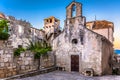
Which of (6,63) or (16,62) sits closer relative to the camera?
(6,63)

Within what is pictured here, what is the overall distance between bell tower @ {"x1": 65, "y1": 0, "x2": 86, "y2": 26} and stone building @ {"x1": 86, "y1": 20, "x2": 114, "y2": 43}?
35.6ft

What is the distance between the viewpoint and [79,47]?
14078 mm

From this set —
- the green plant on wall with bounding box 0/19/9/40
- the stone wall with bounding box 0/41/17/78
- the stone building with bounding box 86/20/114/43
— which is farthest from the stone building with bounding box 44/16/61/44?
the stone wall with bounding box 0/41/17/78

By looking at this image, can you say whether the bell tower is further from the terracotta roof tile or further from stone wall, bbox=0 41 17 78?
the terracotta roof tile

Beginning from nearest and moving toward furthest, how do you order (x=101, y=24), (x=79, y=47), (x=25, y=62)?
(x=25, y=62)
(x=79, y=47)
(x=101, y=24)

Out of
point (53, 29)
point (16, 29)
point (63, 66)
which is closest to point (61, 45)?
point (63, 66)

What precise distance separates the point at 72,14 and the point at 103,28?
11087 millimetres

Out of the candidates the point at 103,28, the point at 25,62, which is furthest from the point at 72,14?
the point at 103,28

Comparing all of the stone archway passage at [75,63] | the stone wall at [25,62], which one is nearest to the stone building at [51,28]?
the stone archway passage at [75,63]

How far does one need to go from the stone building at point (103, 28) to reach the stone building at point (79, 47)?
10.6 meters

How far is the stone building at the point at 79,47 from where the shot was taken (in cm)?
1299

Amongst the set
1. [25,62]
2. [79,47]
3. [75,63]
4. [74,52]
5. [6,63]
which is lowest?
[75,63]

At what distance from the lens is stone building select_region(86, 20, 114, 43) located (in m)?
24.4

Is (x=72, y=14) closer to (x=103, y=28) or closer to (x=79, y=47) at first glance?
(x=79, y=47)
